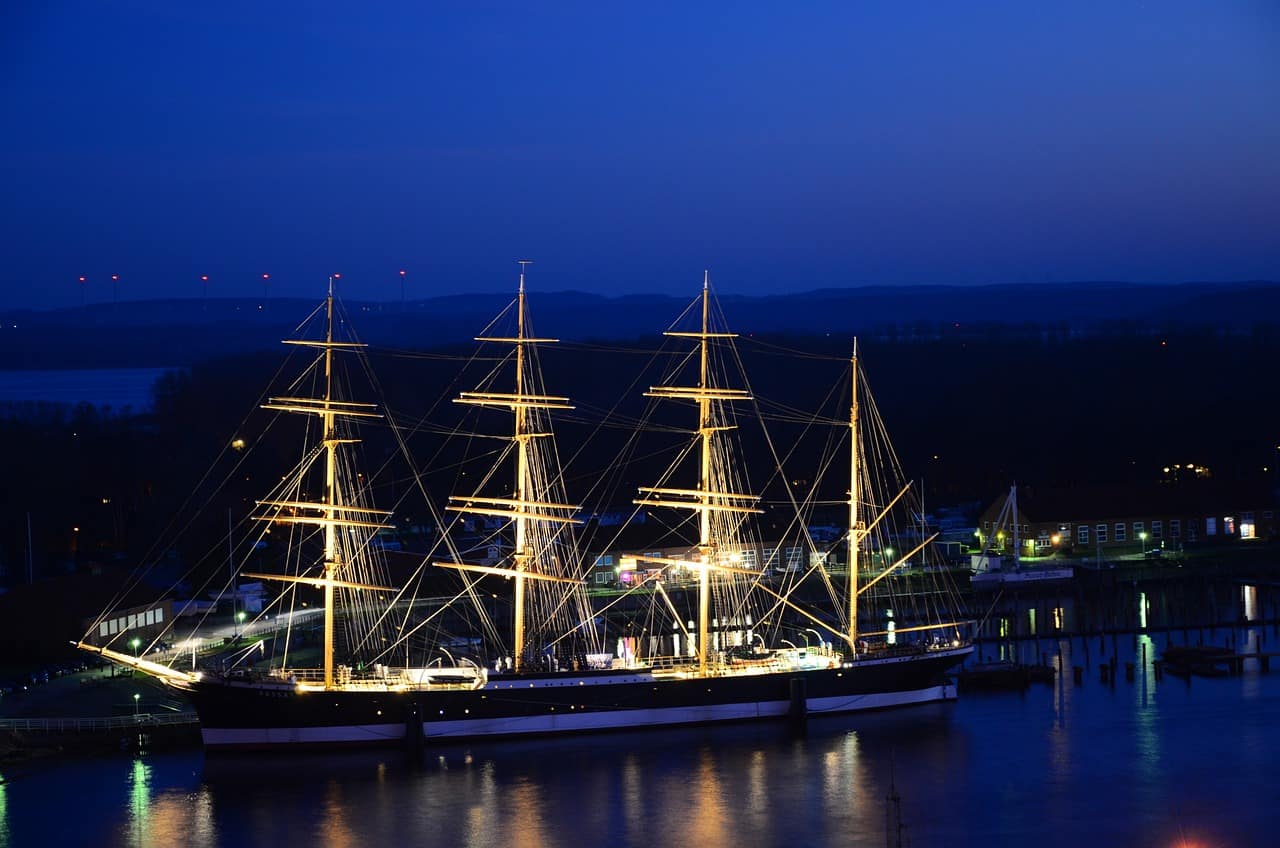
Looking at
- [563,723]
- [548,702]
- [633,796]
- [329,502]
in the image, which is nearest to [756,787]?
[633,796]

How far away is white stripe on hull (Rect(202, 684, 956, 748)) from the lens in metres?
29.6

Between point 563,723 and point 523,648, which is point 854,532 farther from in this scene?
point 563,723

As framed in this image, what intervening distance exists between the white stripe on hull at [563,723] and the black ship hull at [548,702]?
0.06 feet

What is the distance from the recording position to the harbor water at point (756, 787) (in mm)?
24516

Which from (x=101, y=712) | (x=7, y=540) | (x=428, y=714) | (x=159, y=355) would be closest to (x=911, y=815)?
(x=428, y=714)

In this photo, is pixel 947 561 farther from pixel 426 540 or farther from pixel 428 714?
pixel 428 714

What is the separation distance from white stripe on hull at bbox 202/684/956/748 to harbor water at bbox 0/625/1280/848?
0.33 metres

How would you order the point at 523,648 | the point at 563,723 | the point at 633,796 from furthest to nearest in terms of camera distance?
the point at 523,648 < the point at 563,723 < the point at 633,796

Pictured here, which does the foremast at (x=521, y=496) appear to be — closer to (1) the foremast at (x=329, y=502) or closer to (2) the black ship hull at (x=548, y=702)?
(2) the black ship hull at (x=548, y=702)

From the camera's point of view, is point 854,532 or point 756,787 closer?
point 756,787

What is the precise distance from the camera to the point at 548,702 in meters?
30.5

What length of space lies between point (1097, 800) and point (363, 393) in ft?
165

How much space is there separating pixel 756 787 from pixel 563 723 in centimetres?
497

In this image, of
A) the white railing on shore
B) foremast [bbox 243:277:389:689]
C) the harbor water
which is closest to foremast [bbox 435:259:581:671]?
foremast [bbox 243:277:389:689]
